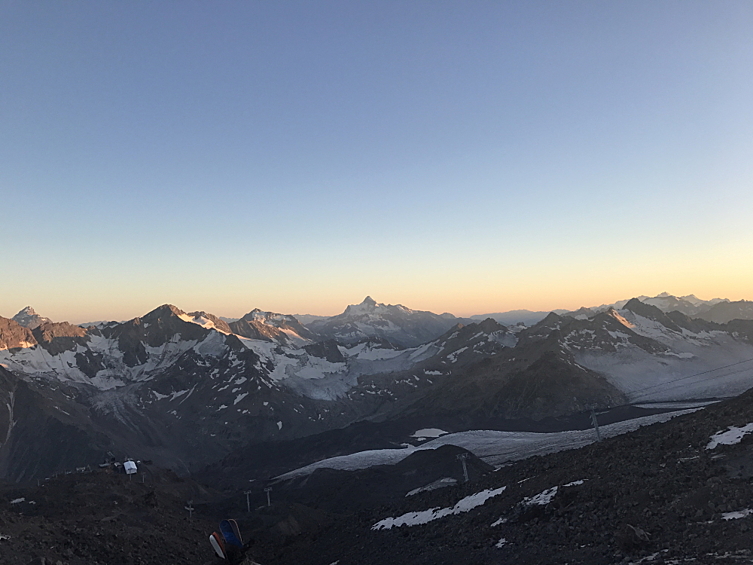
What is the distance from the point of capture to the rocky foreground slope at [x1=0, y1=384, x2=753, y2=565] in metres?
19.5

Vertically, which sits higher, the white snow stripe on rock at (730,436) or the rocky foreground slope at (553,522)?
the white snow stripe on rock at (730,436)

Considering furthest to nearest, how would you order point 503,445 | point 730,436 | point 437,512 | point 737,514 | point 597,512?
point 503,445 < point 437,512 < point 730,436 < point 597,512 < point 737,514

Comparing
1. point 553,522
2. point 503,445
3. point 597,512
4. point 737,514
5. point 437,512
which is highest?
point 737,514

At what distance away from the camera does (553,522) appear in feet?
84.2

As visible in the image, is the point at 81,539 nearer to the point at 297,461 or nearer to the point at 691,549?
the point at 691,549

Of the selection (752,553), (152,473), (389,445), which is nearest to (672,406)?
(389,445)

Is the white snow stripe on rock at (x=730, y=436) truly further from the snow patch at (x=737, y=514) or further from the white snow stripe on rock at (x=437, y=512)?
the white snow stripe on rock at (x=437, y=512)

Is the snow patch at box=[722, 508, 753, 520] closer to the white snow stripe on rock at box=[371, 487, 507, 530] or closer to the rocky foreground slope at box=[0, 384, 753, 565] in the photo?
the rocky foreground slope at box=[0, 384, 753, 565]

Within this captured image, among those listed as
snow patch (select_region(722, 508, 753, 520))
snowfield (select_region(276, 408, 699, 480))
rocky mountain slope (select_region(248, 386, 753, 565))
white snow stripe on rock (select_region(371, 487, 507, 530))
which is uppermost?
snow patch (select_region(722, 508, 753, 520))

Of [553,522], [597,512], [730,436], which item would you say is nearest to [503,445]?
[730,436]

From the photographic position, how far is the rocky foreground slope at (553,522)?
1945 centimetres

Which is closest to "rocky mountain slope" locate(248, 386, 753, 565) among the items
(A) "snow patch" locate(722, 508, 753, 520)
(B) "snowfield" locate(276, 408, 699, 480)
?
(A) "snow patch" locate(722, 508, 753, 520)

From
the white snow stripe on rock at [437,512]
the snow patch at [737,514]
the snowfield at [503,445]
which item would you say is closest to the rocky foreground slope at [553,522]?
the snow patch at [737,514]

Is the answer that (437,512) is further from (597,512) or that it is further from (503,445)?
(503,445)
